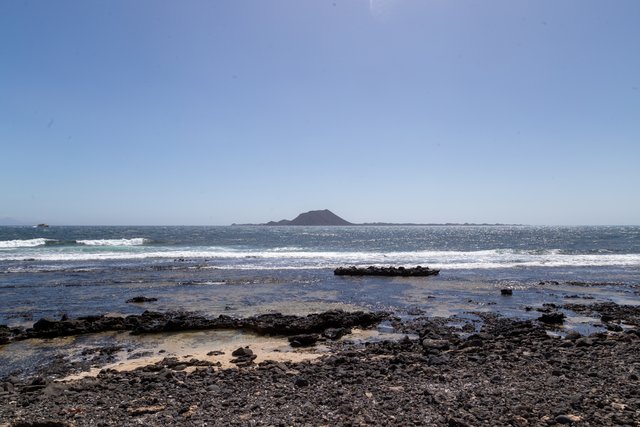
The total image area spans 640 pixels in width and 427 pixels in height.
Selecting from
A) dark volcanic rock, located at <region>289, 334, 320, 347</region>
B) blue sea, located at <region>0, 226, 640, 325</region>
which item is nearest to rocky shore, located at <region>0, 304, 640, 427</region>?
dark volcanic rock, located at <region>289, 334, 320, 347</region>

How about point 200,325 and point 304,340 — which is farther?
point 200,325

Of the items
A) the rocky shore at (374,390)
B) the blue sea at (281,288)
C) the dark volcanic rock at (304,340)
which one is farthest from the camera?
the blue sea at (281,288)

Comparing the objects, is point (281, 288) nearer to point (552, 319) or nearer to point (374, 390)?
point (552, 319)

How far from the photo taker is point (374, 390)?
6641mm

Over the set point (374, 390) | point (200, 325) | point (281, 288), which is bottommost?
point (281, 288)

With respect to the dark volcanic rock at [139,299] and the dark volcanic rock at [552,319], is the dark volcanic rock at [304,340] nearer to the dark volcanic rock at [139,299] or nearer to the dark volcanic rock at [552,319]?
the dark volcanic rock at [552,319]

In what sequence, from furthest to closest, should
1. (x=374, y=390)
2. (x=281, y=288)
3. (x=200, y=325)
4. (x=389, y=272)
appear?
(x=389, y=272) → (x=281, y=288) → (x=200, y=325) → (x=374, y=390)

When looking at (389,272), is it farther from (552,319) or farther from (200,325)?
(200,325)

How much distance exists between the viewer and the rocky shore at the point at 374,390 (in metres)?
5.57

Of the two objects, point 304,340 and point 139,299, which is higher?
point 304,340

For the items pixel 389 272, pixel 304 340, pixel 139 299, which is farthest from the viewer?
pixel 389 272

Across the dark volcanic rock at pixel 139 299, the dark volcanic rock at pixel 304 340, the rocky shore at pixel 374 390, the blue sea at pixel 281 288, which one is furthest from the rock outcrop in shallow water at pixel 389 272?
the rocky shore at pixel 374 390

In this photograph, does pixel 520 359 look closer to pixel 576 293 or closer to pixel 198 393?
pixel 198 393

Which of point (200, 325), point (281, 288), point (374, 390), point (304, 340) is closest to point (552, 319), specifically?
point (304, 340)
